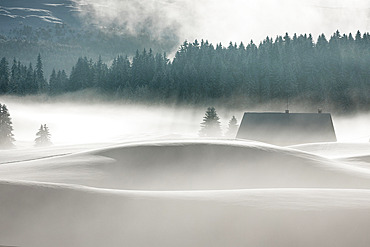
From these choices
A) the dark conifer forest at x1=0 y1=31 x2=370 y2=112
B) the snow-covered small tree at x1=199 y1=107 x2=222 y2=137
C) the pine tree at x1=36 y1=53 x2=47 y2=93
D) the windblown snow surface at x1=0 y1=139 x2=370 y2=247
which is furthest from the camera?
the pine tree at x1=36 y1=53 x2=47 y2=93

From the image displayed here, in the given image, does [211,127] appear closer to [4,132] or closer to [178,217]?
[4,132]

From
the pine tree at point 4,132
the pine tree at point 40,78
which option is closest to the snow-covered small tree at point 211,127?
the pine tree at point 4,132

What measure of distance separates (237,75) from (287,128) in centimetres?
9980

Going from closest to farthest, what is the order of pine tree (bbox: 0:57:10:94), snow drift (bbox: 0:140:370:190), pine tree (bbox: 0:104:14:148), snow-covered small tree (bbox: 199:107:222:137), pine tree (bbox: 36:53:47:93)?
snow drift (bbox: 0:140:370:190) < pine tree (bbox: 0:104:14:148) < snow-covered small tree (bbox: 199:107:222:137) < pine tree (bbox: 0:57:10:94) < pine tree (bbox: 36:53:47:93)

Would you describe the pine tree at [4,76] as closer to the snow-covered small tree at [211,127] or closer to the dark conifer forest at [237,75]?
the dark conifer forest at [237,75]

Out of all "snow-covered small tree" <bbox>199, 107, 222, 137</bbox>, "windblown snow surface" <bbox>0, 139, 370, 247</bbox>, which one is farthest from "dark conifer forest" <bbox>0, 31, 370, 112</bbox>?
"windblown snow surface" <bbox>0, 139, 370, 247</bbox>

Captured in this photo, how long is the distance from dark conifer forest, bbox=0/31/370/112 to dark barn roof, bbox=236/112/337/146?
90715mm

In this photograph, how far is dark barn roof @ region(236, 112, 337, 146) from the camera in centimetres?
6060

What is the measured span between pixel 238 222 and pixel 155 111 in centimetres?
15419

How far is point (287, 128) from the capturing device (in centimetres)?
6150

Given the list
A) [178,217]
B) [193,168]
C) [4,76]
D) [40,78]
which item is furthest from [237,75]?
[178,217]

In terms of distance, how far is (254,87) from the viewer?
156750 millimetres

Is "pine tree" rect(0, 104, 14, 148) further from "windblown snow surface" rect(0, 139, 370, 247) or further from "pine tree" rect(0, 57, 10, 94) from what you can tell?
"pine tree" rect(0, 57, 10, 94)

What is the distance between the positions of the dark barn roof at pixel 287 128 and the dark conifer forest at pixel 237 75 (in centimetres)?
9072
